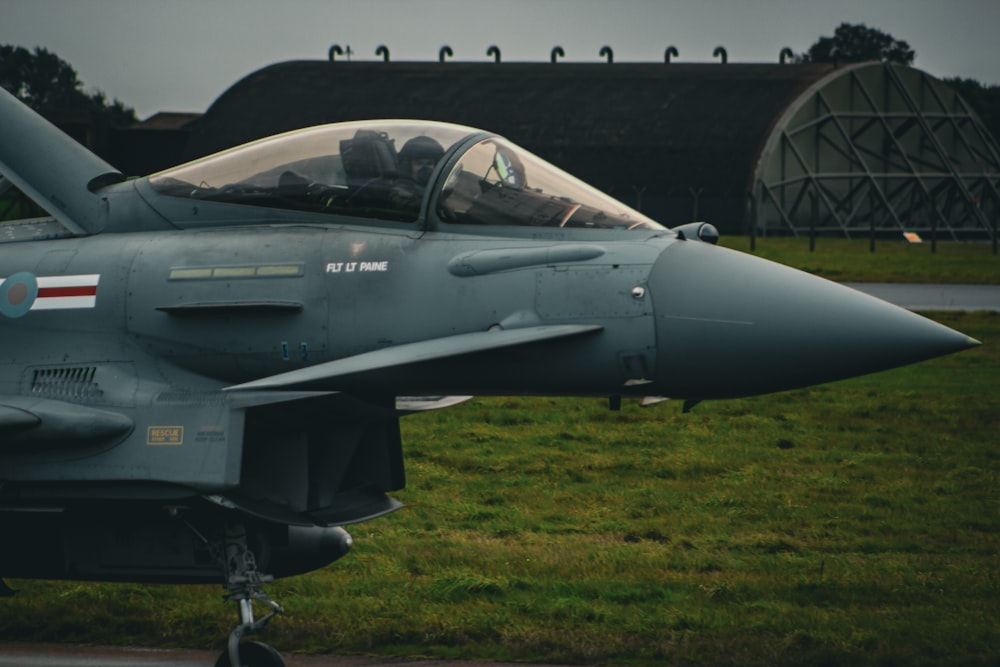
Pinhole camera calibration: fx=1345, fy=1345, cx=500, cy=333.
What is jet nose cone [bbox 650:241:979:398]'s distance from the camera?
6.16 meters

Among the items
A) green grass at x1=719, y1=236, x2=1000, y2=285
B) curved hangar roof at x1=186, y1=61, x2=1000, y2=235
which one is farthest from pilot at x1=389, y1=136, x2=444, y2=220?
curved hangar roof at x1=186, y1=61, x2=1000, y2=235

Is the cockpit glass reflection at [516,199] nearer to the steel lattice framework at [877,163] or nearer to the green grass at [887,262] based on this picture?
the green grass at [887,262]

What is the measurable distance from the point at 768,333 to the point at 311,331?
93.8 inches

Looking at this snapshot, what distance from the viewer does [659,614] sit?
852 centimetres

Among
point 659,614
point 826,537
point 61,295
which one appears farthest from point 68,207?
point 826,537

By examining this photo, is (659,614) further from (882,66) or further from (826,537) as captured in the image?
(882,66)

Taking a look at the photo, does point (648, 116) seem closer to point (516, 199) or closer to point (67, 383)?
point (516, 199)

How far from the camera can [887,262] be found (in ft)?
112

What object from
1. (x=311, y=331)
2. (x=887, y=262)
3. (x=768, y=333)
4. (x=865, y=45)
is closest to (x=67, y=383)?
(x=311, y=331)

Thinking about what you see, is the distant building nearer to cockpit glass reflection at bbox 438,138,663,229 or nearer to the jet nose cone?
cockpit glass reflection at bbox 438,138,663,229

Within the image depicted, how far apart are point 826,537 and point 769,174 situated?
140ft

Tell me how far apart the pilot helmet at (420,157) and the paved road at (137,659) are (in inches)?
110

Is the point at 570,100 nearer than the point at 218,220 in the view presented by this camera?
No

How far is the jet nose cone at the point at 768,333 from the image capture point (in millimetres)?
6156
